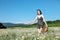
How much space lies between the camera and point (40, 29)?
51.4 feet

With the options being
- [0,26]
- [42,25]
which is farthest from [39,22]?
[0,26]

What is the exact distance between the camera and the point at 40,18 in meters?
15.9

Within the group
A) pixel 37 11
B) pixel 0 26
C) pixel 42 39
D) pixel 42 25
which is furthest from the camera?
pixel 0 26

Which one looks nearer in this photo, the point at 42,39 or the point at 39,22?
the point at 42,39

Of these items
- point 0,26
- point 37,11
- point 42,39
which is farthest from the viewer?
point 0,26

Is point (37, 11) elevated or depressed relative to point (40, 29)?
elevated

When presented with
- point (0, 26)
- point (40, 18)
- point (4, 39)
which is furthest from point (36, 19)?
point (0, 26)

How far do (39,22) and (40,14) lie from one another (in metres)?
0.99

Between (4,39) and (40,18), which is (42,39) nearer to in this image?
(4,39)

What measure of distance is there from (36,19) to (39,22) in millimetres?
684

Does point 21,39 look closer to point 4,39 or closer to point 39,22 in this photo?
point 4,39

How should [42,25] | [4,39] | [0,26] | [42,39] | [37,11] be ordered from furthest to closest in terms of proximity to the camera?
[0,26], [42,25], [37,11], [4,39], [42,39]

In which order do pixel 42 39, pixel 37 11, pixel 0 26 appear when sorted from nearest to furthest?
pixel 42 39 < pixel 37 11 < pixel 0 26

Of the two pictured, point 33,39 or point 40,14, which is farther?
point 40,14
